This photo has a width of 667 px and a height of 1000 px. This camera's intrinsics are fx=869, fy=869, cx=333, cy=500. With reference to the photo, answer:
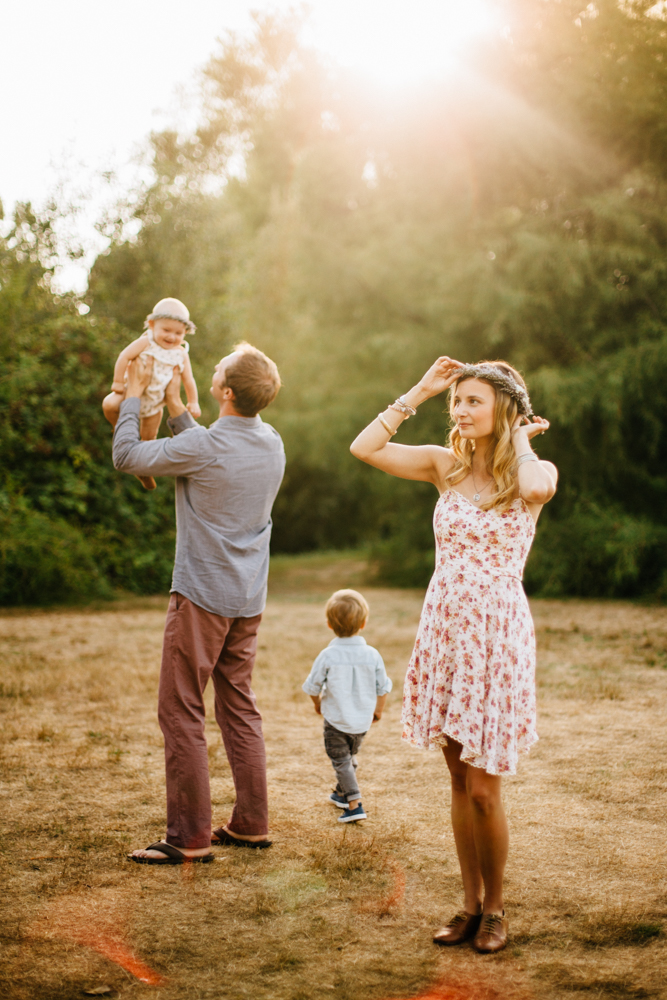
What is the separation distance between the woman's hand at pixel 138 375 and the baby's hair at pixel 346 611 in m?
1.20

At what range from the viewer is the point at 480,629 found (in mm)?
2543

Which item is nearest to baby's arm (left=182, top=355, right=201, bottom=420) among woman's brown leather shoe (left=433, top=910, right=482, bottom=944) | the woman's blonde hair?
the woman's blonde hair

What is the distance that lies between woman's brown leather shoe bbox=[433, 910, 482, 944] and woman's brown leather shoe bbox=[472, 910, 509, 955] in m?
0.04

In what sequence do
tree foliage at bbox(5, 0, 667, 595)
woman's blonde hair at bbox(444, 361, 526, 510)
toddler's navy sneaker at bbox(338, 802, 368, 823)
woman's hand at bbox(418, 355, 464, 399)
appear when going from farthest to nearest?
tree foliage at bbox(5, 0, 667, 595) < toddler's navy sneaker at bbox(338, 802, 368, 823) < woman's hand at bbox(418, 355, 464, 399) < woman's blonde hair at bbox(444, 361, 526, 510)

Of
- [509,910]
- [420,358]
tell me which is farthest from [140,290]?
[509,910]

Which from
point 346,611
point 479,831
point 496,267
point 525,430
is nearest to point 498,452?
point 525,430

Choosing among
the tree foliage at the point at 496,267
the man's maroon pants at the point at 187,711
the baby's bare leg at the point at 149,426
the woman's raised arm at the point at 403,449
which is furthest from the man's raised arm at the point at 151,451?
the tree foliage at the point at 496,267

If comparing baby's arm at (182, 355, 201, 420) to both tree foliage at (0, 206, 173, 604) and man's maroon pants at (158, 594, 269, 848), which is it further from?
tree foliage at (0, 206, 173, 604)

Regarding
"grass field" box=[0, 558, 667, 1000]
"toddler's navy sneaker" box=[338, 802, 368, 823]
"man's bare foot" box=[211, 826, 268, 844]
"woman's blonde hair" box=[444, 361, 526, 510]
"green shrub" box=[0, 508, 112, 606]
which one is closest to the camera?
"grass field" box=[0, 558, 667, 1000]

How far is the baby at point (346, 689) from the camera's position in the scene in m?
3.67

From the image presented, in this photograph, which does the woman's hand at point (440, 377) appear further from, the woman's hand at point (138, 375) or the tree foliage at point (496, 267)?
the tree foliage at point (496, 267)

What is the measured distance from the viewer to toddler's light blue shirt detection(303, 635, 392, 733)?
367 centimetres

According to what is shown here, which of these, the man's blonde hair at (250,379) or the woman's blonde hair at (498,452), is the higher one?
the man's blonde hair at (250,379)

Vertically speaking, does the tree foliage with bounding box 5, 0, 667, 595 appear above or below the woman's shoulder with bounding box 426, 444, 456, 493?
above
